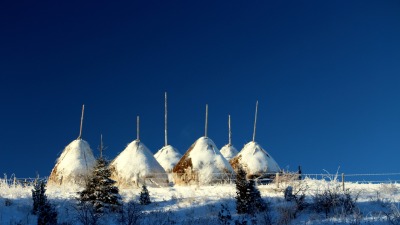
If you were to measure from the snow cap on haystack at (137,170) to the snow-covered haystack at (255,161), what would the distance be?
6.19 metres

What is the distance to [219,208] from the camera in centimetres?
1894

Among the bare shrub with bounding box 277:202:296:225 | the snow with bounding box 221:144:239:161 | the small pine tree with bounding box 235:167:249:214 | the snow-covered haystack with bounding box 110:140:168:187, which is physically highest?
the snow with bounding box 221:144:239:161

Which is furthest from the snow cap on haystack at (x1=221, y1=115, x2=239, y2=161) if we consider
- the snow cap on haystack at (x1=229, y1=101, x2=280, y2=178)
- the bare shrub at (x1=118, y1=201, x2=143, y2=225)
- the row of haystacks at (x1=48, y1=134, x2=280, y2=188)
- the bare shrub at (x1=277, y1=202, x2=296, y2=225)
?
the bare shrub at (x1=118, y1=201, x2=143, y2=225)

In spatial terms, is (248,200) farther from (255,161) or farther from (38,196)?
(255,161)

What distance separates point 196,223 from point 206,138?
1595 centimetres

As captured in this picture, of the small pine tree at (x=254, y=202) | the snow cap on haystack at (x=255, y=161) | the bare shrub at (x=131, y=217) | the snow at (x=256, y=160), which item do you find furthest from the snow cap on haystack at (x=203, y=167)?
the bare shrub at (x=131, y=217)

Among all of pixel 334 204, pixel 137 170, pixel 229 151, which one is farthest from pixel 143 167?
pixel 229 151

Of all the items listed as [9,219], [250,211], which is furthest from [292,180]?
[9,219]

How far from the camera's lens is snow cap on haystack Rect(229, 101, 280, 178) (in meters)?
32.5

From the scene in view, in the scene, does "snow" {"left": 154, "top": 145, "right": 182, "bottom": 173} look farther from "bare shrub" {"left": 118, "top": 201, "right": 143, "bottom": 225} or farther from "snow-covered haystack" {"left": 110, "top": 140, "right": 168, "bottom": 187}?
"bare shrub" {"left": 118, "top": 201, "right": 143, "bottom": 225}

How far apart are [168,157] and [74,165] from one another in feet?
40.2

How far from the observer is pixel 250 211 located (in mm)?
17625

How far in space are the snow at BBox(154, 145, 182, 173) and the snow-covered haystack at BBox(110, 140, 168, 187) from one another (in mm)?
8794

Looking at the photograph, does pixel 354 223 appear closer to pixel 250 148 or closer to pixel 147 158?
pixel 147 158
